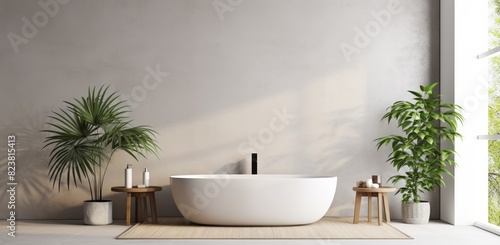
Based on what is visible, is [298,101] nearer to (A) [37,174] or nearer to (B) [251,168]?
(B) [251,168]

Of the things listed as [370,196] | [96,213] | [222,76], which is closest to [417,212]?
[370,196]

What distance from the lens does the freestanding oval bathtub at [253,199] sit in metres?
5.70

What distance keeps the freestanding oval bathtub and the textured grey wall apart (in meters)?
0.91

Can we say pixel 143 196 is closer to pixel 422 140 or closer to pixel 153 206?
pixel 153 206

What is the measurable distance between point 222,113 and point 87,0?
183 centimetres

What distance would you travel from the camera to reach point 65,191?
6.63 meters

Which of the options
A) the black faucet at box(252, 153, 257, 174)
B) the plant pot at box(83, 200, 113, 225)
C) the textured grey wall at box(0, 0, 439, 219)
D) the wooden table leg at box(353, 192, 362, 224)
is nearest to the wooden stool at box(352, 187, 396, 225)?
the wooden table leg at box(353, 192, 362, 224)

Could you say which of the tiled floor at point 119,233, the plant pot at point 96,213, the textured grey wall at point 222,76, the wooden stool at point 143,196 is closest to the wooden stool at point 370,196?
the tiled floor at point 119,233

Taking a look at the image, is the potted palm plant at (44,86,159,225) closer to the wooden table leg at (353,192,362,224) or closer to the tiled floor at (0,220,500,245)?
the tiled floor at (0,220,500,245)

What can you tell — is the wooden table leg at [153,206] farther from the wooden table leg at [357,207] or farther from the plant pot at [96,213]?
the wooden table leg at [357,207]

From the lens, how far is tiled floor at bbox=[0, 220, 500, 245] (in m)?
5.01

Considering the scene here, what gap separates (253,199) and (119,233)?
1.19 metres

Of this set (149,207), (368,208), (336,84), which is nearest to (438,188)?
(368,208)

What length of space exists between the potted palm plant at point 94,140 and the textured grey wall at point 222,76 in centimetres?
12
